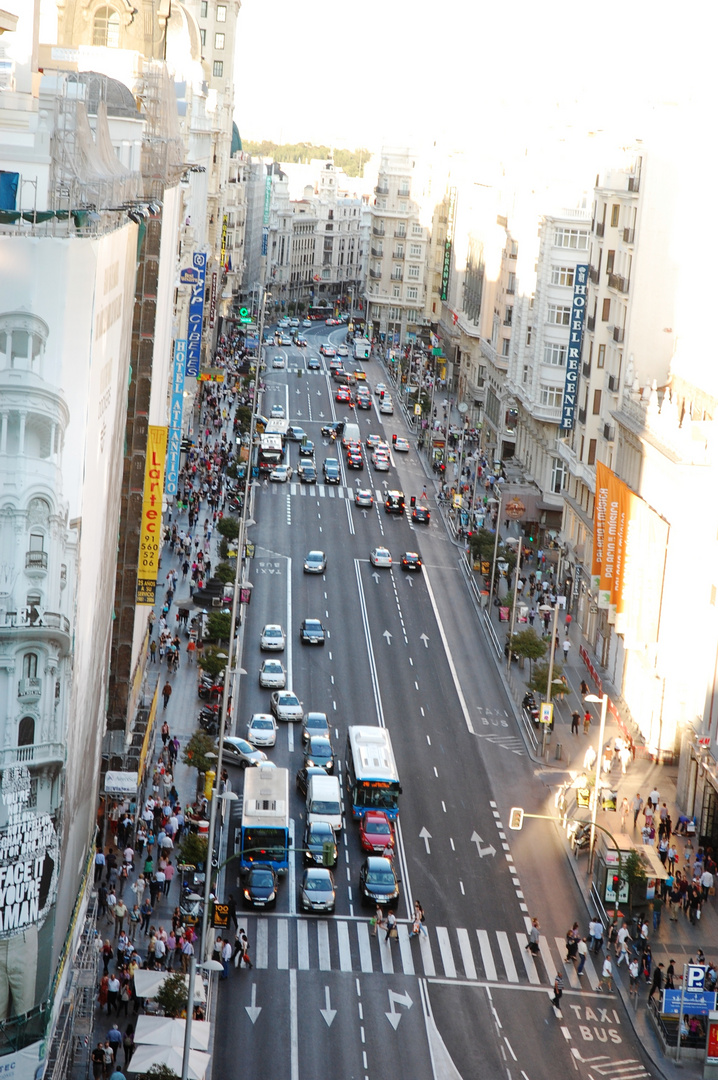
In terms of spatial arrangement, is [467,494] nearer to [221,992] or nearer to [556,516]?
[556,516]

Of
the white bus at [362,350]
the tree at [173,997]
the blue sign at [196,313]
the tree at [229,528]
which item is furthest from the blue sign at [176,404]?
the white bus at [362,350]

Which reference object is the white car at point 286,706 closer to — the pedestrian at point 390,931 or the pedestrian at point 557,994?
the pedestrian at point 390,931

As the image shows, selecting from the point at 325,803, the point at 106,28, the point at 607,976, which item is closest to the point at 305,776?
the point at 325,803

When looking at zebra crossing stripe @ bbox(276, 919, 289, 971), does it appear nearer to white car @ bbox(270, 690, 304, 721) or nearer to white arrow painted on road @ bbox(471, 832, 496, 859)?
white arrow painted on road @ bbox(471, 832, 496, 859)

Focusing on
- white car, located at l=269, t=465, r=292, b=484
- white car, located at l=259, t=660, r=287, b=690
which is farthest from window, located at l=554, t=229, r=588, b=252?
white car, located at l=259, t=660, r=287, b=690

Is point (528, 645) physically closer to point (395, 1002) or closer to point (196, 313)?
point (395, 1002)

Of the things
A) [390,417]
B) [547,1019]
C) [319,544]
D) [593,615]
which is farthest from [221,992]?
[390,417]

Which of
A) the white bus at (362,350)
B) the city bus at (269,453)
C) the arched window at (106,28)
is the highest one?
the arched window at (106,28)
